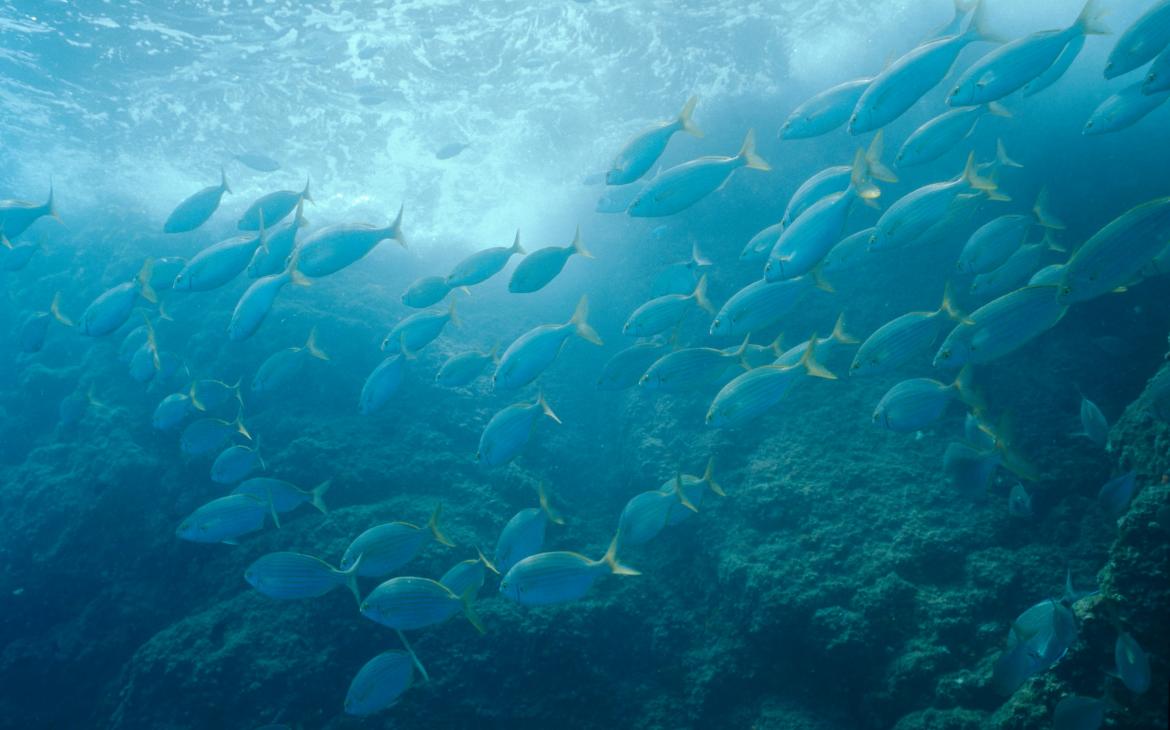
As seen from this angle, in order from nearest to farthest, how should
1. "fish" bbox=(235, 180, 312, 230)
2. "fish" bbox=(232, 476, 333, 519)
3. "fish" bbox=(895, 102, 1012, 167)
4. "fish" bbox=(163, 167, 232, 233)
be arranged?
1. "fish" bbox=(895, 102, 1012, 167)
2. "fish" bbox=(232, 476, 333, 519)
3. "fish" bbox=(235, 180, 312, 230)
4. "fish" bbox=(163, 167, 232, 233)

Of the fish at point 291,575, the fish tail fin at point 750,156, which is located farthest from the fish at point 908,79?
the fish at point 291,575

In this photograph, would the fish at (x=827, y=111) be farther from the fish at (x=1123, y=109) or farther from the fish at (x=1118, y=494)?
the fish at (x=1118, y=494)

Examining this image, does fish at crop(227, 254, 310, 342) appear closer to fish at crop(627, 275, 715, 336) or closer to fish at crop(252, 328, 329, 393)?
fish at crop(252, 328, 329, 393)

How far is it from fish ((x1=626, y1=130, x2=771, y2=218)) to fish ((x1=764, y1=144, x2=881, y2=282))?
1015 mm

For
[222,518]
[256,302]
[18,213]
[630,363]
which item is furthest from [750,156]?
[18,213]

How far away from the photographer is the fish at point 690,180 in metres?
4.85

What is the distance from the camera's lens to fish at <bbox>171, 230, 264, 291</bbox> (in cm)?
539

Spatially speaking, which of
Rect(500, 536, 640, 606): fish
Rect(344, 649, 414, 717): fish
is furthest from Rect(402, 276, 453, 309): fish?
Rect(344, 649, 414, 717): fish

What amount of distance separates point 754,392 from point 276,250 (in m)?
5.44

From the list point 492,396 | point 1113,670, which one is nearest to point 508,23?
point 492,396

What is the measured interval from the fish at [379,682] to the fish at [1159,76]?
730cm

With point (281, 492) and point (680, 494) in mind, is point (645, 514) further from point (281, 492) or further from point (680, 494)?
point (281, 492)

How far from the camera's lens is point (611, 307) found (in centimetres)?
1068

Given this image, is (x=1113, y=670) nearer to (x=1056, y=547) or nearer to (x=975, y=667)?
(x=975, y=667)
